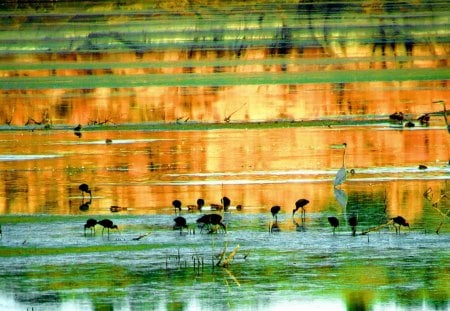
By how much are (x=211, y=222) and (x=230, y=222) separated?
1.89 feet

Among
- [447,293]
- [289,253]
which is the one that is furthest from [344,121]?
[447,293]

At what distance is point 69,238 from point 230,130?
782 centimetres

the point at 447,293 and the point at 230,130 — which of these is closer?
the point at 447,293

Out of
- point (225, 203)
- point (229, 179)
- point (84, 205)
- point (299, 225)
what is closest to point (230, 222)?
point (225, 203)

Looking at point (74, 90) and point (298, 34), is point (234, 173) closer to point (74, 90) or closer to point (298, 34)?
point (74, 90)

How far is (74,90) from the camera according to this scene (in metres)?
27.6

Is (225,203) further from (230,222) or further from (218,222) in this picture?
(218,222)

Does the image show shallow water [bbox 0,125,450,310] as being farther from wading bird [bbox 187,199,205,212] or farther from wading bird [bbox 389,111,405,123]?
wading bird [bbox 389,111,405,123]

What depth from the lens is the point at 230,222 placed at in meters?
12.5

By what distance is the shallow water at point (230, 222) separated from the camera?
32.4ft

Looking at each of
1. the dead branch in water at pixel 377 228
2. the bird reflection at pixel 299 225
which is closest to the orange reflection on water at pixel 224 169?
the bird reflection at pixel 299 225

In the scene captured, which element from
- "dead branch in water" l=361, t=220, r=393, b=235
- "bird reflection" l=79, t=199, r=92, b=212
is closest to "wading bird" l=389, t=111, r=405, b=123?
"bird reflection" l=79, t=199, r=92, b=212

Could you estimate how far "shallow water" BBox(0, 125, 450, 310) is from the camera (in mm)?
9875

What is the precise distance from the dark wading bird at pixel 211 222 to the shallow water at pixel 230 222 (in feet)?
0.43
